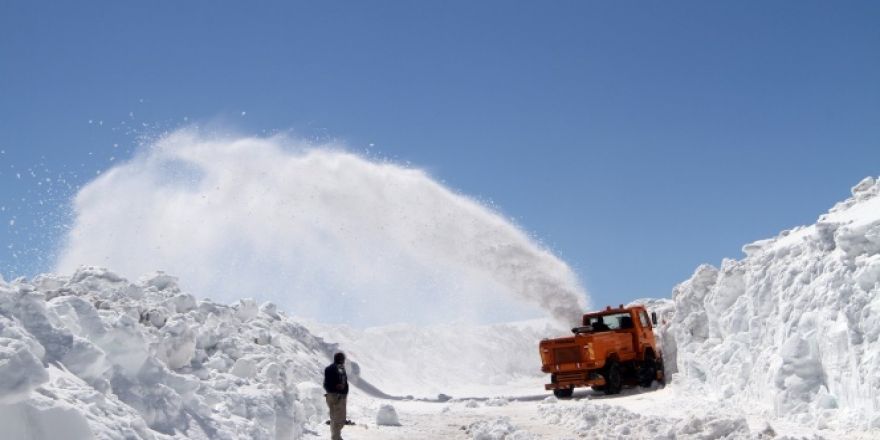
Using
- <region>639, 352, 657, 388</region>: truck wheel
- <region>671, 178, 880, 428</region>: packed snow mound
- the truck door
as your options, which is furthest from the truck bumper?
<region>671, 178, 880, 428</region>: packed snow mound

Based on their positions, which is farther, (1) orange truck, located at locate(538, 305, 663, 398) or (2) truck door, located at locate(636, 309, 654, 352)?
(2) truck door, located at locate(636, 309, 654, 352)

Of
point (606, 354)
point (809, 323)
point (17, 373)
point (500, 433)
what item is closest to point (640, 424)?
point (500, 433)

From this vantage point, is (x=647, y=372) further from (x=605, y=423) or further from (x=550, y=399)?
(x=605, y=423)

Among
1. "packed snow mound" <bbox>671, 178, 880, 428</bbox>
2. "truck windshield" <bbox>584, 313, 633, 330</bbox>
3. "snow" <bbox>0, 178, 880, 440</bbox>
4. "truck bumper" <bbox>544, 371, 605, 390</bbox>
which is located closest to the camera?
"snow" <bbox>0, 178, 880, 440</bbox>

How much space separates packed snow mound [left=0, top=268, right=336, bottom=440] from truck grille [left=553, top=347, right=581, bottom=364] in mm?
6878

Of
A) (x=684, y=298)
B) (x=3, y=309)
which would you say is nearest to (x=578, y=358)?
(x=684, y=298)

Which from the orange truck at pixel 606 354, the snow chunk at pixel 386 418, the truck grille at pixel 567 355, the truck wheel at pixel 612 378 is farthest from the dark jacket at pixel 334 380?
the truck wheel at pixel 612 378

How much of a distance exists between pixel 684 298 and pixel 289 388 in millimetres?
10860

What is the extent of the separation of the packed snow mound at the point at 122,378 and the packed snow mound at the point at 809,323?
751 cm

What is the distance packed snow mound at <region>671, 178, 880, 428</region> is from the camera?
1016cm

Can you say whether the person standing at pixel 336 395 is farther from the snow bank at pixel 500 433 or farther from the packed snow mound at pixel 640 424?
the packed snow mound at pixel 640 424

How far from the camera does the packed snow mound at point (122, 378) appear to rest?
5.62 metres

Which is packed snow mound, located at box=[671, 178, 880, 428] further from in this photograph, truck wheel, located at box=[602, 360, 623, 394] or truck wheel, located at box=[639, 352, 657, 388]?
truck wheel, located at box=[639, 352, 657, 388]

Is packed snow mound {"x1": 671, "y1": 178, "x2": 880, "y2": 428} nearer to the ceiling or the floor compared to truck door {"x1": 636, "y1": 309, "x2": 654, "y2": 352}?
nearer to the floor
